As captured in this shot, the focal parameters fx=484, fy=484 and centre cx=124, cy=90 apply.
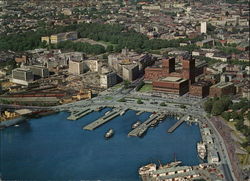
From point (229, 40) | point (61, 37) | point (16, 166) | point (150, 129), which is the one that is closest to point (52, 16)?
point (61, 37)

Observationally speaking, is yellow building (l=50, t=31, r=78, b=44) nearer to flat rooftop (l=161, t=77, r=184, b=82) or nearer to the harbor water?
flat rooftop (l=161, t=77, r=184, b=82)

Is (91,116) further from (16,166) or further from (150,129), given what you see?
(16,166)


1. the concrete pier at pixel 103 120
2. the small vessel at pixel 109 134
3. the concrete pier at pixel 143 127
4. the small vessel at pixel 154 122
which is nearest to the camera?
the small vessel at pixel 109 134

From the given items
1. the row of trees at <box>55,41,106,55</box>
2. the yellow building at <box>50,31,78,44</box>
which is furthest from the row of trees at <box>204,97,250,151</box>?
the yellow building at <box>50,31,78,44</box>

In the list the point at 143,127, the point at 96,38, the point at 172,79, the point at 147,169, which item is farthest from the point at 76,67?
the point at 147,169

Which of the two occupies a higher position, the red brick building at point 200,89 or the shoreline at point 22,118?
the red brick building at point 200,89

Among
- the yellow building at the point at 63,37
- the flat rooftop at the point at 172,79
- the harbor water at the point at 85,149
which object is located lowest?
the harbor water at the point at 85,149

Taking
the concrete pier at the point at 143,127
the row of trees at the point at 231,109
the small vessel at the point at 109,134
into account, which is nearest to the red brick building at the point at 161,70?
the row of trees at the point at 231,109

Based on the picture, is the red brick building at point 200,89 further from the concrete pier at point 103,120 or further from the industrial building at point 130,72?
the industrial building at point 130,72
